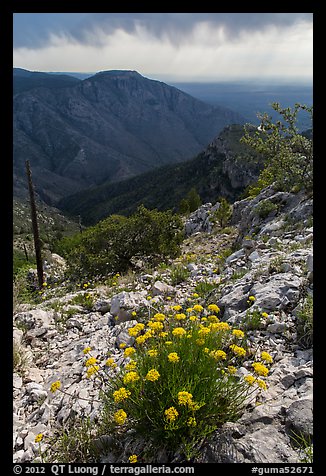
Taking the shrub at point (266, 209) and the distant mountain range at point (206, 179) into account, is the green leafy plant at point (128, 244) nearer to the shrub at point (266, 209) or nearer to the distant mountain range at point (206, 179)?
the shrub at point (266, 209)

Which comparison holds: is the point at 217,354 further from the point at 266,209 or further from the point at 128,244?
the point at 128,244

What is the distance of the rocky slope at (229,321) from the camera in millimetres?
2742

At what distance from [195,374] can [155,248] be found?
12.3m

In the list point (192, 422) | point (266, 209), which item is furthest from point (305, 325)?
point (266, 209)

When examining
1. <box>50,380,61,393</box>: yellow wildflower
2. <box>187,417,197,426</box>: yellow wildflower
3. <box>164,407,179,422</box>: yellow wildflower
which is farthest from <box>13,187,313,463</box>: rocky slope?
<box>50,380,61,393</box>: yellow wildflower

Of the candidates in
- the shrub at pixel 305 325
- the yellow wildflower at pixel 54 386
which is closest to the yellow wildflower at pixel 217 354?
the shrub at pixel 305 325

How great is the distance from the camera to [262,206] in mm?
12852

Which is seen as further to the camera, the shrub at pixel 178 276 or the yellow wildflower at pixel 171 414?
the shrub at pixel 178 276

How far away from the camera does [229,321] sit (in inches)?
187

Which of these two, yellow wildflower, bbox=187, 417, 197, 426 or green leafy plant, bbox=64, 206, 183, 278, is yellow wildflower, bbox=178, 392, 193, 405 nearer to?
yellow wildflower, bbox=187, 417, 197, 426

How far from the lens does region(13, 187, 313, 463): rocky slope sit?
2742 millimetres

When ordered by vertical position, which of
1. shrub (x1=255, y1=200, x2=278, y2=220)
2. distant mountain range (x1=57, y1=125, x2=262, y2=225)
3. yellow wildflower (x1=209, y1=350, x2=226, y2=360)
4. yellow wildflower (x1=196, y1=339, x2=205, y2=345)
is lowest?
yellow wildflower (x1=209, y1=350, x2=226, y2=360)
